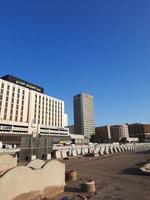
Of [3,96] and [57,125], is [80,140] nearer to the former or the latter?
[57,125]

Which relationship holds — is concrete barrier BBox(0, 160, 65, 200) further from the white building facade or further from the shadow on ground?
the white building facade

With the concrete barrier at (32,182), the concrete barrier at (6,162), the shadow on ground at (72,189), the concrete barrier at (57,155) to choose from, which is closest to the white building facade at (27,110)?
the concrete barrier at (57,155)

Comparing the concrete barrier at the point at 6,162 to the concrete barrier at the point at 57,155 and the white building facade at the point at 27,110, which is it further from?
the white building facade at the point at 27,110

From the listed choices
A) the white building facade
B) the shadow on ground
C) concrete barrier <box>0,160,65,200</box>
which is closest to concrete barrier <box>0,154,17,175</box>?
concrete barrier <box>0,160,65,200</box>

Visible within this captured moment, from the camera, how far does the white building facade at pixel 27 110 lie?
10431 cm

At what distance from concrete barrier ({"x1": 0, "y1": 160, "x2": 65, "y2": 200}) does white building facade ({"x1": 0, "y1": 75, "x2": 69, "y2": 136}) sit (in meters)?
95.1

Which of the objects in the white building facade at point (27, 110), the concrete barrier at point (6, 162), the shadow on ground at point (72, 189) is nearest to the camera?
the shadow on ground at point (72, 189)

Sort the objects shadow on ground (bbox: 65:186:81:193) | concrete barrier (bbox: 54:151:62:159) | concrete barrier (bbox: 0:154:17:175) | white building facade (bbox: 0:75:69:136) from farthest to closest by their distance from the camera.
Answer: white building facade (bbox: 0:75:69:136) < concrete barrier (bbox: 54:151:62:159) < concrete barrier (bbox: 0:154:17:175) < shadow on ground (bbox: 65:186:81:193)

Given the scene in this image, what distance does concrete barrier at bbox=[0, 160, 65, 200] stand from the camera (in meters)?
8.02

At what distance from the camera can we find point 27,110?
11944 centimetres

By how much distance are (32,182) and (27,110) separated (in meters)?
113

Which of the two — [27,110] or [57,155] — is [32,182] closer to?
[57,155]

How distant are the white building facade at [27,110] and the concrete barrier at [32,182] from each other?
95091 mm

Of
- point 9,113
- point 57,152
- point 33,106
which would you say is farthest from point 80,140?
point 57,152
